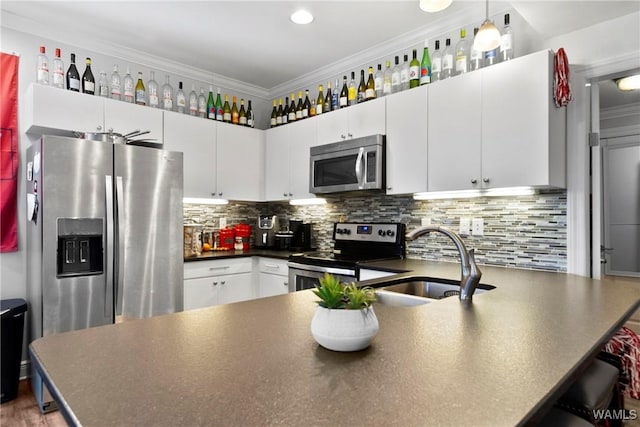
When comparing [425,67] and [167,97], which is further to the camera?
[167,97]

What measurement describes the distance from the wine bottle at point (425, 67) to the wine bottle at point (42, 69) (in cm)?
277

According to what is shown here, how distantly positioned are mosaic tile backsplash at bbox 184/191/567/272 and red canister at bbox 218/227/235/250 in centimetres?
28

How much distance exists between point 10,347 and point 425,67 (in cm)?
338

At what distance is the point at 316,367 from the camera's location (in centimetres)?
81

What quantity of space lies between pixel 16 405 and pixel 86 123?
76.9 inches

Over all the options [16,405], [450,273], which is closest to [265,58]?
[450,273]

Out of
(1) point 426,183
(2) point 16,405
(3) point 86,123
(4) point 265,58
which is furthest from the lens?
(4) point 265,58

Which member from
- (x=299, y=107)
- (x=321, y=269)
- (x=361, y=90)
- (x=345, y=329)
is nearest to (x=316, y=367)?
(x=345, y=329)

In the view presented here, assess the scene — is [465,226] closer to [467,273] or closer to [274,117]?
[467,273]

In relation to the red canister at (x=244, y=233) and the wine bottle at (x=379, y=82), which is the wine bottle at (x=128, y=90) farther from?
the wine bottle at (x=379, y=82)

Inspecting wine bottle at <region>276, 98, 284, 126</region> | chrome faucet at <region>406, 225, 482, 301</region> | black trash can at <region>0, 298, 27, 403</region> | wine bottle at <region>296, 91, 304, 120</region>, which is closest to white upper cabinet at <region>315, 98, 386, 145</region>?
wine bottle at <region>296, 91, 304, 120</region>

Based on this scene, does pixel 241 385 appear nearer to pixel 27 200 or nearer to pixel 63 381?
pixel 63 381

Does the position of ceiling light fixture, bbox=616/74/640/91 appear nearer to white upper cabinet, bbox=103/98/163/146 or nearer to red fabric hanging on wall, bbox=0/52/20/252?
white upper cabinet, bbox=103/98/163/146

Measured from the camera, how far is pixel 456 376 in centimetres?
76
